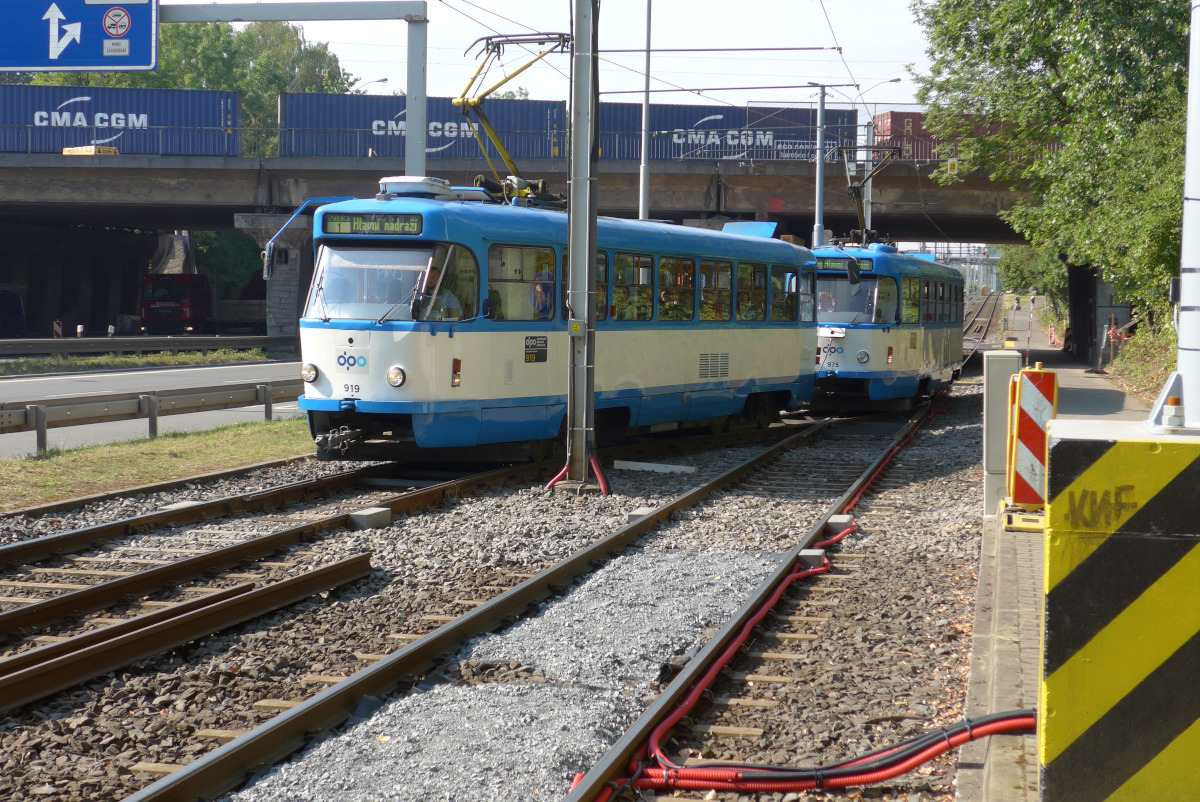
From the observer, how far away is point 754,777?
14.7ft

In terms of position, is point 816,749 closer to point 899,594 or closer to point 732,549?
point 899,594

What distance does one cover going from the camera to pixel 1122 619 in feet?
11.0

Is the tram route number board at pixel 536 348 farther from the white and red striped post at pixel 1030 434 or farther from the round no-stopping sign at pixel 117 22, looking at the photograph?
the round no-stopping sign at pixel 117 22

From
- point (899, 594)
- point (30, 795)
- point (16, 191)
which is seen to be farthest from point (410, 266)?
point (16, 191)

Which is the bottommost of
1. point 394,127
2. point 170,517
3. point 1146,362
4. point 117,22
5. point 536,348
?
point 170,517

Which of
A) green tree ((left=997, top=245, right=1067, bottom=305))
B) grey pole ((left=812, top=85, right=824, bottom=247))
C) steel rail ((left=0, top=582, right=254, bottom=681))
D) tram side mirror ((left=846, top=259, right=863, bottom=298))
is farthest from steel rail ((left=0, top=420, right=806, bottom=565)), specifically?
green tree ((left=997, top=245, right=1067, bottom=305))

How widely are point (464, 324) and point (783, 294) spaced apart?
7419mm

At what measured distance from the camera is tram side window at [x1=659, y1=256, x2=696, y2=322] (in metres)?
15.3

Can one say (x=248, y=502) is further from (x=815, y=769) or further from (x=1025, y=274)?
(x=1025, y=274)

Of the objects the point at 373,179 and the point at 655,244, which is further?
the point at 373,179

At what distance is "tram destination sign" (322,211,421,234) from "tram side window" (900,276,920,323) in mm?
12042

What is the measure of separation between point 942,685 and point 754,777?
1.70 meters

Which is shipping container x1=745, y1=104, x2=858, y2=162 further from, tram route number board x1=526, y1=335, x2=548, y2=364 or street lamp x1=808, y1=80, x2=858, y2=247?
tram route number board x1=526, y1=335, x2=548, y2=364

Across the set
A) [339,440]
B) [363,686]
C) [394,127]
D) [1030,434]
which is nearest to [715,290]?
[339,440]
